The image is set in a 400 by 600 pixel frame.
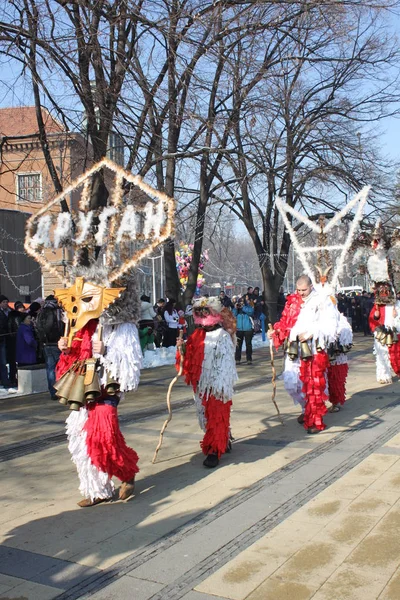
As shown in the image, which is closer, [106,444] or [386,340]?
[106,444]

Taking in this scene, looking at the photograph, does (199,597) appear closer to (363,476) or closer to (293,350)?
(363,476)

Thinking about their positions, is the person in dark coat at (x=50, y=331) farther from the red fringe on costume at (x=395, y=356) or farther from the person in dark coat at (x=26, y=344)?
the red fringe on costume at (x=395, y=356)

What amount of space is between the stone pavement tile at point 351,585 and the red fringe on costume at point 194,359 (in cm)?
287

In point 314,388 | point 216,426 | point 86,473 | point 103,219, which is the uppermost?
point 103,219

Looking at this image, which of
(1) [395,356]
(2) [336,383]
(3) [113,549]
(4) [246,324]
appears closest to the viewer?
(3) [113,549]

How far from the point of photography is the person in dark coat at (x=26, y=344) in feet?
39.4

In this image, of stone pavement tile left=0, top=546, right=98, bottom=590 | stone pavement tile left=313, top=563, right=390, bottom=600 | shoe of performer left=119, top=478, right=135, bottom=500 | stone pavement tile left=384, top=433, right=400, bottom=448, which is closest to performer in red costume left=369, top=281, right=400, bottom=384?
stone pavement tile left=384, top=433, right=400, bottom=448

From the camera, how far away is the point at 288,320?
8.33m

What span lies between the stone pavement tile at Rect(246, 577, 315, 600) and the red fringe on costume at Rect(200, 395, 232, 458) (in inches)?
102

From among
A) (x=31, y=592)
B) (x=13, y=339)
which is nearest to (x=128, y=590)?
(x=31, y=592)

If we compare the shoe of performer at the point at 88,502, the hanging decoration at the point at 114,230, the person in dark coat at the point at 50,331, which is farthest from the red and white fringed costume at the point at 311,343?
the person in dark coat at the point at 50,331

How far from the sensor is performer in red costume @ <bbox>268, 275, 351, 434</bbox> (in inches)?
313

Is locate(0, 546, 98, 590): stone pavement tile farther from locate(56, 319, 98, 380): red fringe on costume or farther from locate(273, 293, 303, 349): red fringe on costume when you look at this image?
locate(273, 293, 303, 349): red fringe on costume

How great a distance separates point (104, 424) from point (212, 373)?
4.94 feet
